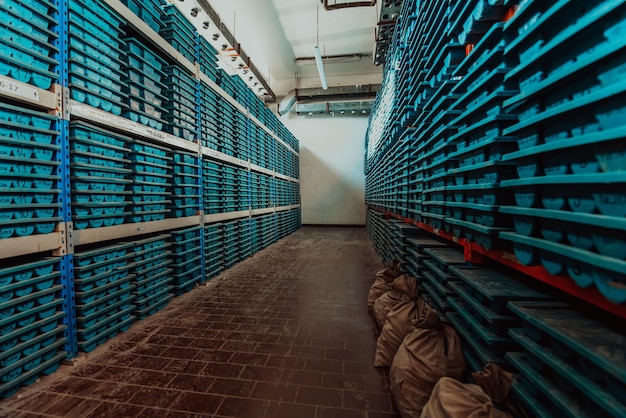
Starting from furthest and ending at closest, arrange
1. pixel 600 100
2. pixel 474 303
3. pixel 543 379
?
pixel 474 303 < pixel 543 379 < pixel 600 100

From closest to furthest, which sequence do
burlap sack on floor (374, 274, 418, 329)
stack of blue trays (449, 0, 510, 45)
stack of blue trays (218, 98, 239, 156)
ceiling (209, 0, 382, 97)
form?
stack of blue trays (449, 0, 510, 45) → burlap sack on floor (374, 274, 418, 329) → stack of blue trays (218, 98, 239, 156) → ceiling (209, 0, 382, 97)

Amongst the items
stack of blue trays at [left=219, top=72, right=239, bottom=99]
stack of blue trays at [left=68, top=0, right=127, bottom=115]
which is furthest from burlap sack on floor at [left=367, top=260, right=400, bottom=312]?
stack of blue trays at [left=219, top=72, right=239, bottom=99]

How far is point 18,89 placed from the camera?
1788 millimetres

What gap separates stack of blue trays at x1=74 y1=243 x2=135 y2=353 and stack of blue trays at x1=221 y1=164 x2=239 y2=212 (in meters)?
2.30

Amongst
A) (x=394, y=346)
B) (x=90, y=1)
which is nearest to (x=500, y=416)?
(x=394, y=346)

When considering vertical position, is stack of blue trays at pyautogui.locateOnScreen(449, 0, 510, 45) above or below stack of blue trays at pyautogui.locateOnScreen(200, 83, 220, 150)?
below

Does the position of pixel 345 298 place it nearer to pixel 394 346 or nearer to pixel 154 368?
pixel 394 346

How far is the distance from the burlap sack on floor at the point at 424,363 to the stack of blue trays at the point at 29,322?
2445 mm

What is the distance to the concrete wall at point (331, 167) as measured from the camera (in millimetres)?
11602

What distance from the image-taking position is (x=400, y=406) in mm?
1546

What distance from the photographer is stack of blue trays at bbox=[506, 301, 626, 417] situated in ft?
2.31

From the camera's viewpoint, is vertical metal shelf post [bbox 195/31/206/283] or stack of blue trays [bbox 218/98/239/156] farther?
stack of blue trays [bbox 218/98/239/156]

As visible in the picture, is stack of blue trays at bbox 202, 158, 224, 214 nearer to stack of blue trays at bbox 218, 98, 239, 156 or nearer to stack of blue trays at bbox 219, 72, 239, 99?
stack of blue trays at bbox 218, 98, 239, 156

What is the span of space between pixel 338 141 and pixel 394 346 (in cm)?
1041
